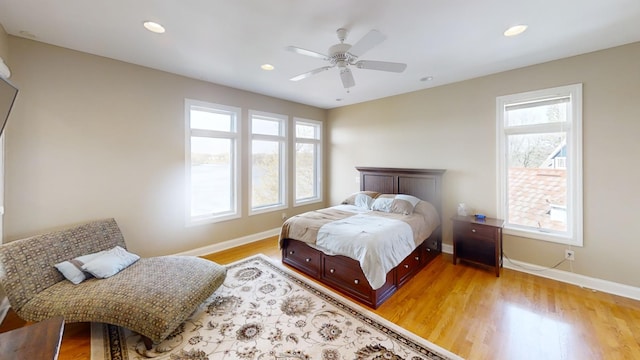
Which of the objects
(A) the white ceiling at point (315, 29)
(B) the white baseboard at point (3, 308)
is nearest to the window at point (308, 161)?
(A) the white ceiling at point (315, 29)

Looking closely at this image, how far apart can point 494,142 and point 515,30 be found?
1605mm

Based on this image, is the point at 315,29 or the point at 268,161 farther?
the point at 268,161

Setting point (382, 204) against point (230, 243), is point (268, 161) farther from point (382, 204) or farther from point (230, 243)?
point (382, 204)

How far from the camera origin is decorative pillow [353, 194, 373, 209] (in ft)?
13.6

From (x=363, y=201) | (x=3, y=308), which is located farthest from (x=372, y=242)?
(x=3, y=308)

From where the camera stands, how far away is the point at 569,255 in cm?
299

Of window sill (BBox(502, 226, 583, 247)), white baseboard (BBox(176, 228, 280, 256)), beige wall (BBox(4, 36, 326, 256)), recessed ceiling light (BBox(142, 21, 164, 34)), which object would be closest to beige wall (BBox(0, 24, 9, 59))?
beige wall (BBox(4, 36, 326, 256))

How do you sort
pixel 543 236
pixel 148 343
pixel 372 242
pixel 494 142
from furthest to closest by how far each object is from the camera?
pixel 494 142 < pixel 543 236 < pixel 372 242 < pixel 148 343

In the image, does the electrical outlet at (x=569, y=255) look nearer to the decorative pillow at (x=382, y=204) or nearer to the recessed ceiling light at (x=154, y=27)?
the decorative pillow at (x=382, y=204)

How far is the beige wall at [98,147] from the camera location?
2533 millimetres

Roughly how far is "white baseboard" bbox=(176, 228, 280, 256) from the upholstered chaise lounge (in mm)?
1314

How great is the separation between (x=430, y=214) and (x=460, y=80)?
7.02 feet

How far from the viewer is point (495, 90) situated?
348 centimetres

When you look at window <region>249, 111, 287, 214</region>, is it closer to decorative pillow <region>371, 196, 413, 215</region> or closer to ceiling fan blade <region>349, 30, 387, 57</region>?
decorative pillow <region>371, 196, 413, 215</region>
